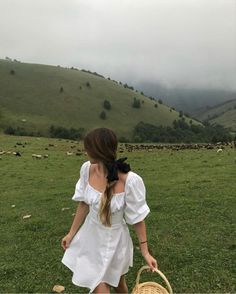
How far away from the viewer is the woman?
238 inches

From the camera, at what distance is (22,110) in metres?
150

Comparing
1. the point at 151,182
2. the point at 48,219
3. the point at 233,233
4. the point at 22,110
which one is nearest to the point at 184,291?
the point at 233,233

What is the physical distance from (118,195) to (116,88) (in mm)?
182097

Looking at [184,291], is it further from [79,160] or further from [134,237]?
[79,160]

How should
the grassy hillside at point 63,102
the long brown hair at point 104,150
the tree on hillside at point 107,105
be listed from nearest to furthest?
the long brown hair at point 104,150
the grassy hillside at point 63,102
the tree on hillside at point 107,105

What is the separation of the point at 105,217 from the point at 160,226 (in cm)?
616

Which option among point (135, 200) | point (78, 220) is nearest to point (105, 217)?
point (135, 200)

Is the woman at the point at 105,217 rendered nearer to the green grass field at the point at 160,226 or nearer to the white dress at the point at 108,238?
the white dress at the point at 108,238

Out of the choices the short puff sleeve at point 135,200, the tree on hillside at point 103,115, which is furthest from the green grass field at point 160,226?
the tree on hillside at point 103,115

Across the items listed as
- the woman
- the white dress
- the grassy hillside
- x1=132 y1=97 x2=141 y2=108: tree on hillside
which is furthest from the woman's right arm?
x1=132 y1=97 x2=141 y2=108: tree on hillside

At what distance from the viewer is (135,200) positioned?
19.9 feet

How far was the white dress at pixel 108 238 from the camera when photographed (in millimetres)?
6094

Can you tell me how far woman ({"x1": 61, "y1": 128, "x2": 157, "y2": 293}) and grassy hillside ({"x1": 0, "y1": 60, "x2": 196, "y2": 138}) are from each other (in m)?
128

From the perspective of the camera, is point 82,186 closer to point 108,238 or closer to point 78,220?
point 78,220
